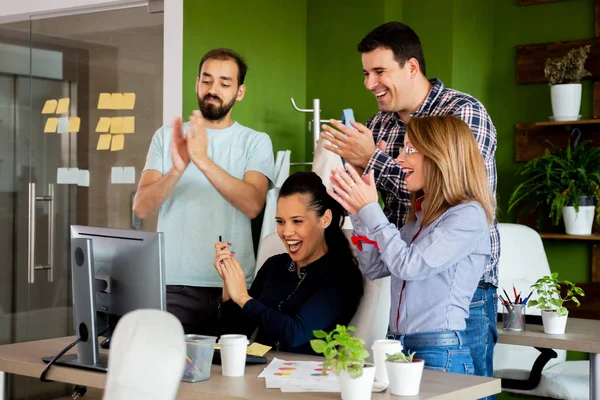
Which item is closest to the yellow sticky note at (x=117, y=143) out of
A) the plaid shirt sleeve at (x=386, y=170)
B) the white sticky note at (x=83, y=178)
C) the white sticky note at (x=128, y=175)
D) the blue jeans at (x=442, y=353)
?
the white sticky note at (x=128, y=175)

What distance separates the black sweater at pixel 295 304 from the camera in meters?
2.52

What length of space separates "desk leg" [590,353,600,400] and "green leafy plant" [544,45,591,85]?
2213mm

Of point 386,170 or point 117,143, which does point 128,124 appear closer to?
point 117,143

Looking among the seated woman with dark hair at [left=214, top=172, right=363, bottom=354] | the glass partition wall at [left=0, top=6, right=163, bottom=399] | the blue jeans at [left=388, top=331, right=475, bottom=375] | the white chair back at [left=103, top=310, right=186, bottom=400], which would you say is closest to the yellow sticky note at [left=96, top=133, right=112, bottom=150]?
the glass partition wall at [left=0, top=6, right=163, bottom=399]

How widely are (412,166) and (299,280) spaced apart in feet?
1.92

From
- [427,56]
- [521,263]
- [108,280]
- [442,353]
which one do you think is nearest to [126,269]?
[108,280]

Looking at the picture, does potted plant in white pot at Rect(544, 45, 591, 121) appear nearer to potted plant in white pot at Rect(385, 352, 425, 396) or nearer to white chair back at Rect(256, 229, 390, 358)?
white chair back at Rect(256, 229, 390, 358)

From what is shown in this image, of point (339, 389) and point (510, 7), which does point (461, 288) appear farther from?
point (510, 7)

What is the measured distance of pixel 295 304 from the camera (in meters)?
2.66

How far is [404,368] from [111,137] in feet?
9.77

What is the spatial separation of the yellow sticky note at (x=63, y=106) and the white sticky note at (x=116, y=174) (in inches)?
19.5

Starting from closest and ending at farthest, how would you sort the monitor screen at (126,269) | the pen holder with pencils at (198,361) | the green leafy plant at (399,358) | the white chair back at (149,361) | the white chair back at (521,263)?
the white chair back at (149,361)
the green leafy plant at (399,358)
the pen holder with pencils at (198,361)
the monitor screen at (126,269)
the white chair back at (521,263)

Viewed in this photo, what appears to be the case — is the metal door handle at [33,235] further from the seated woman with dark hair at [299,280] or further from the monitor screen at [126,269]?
the monitor screen at [126,269]

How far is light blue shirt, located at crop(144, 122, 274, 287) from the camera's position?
3297mm
